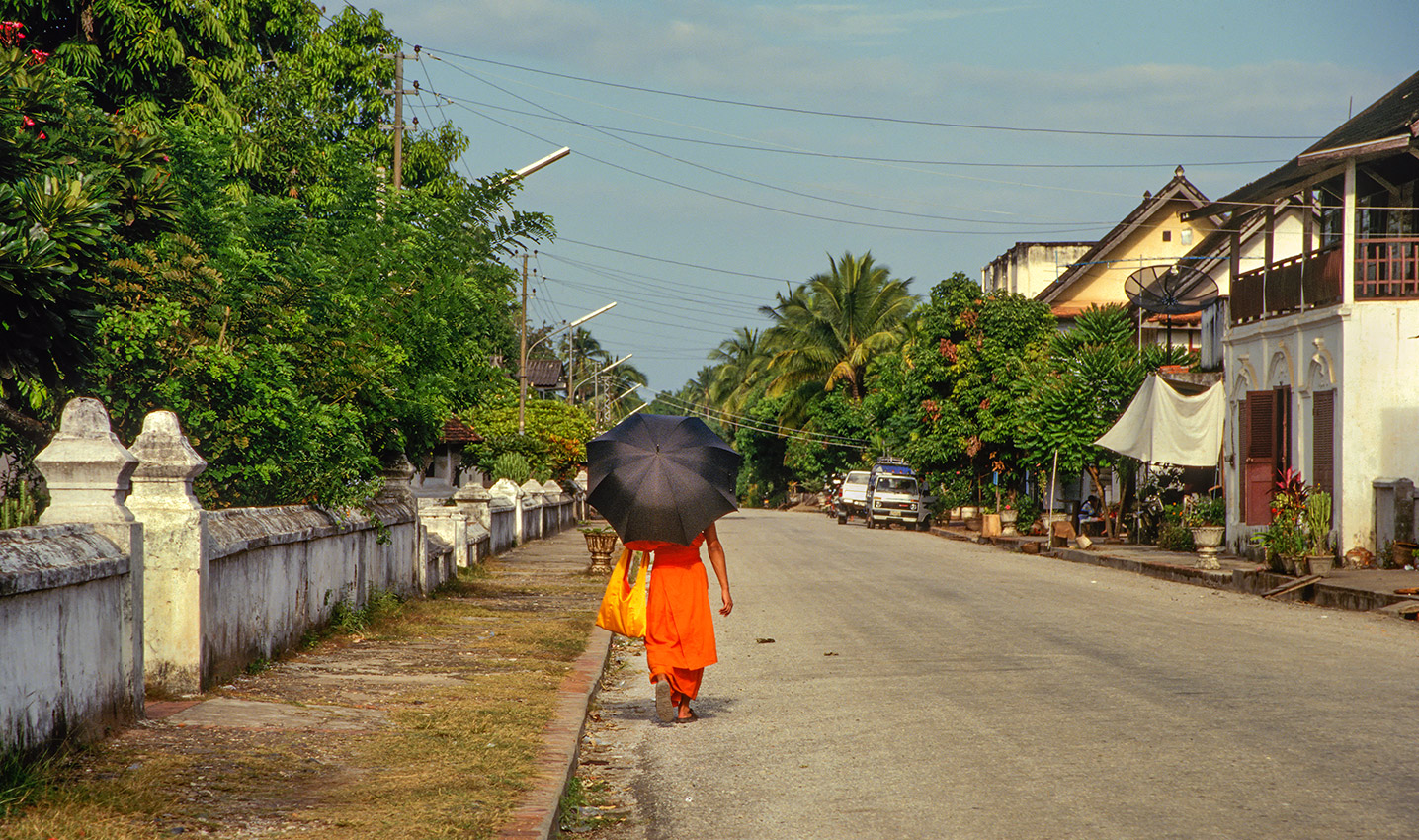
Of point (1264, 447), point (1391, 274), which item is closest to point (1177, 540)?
point (1264, 447)

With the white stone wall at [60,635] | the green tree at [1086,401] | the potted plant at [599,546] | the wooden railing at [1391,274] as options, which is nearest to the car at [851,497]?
the green tree at [1086,401]

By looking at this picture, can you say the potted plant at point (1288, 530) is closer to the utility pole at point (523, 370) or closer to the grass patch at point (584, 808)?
Answer: the grass patch at point (584, 808)

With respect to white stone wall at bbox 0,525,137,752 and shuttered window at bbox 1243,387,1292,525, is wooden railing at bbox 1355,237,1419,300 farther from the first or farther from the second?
white stone wall at bbox 0,525,137,752

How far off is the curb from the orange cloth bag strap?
1.87ft

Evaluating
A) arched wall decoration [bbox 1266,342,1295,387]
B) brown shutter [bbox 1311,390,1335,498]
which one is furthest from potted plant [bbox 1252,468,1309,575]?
arched wall decoration [bbox 1266,342,1295,387]

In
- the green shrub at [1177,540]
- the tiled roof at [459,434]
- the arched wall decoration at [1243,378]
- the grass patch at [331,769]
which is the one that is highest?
the arched wall decoration at [1243,378]

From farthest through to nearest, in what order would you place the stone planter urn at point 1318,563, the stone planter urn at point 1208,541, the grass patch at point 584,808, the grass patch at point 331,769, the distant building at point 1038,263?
the distant building at point 1038,263, the stone planter urn at point 1208,541, the stone planter urn at point 1318,563, the grass patch at point 584,808, the grass patch at point 331,769

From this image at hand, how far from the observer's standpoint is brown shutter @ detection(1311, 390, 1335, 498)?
22.1 metres

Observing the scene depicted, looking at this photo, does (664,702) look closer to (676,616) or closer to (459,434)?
(676,616)

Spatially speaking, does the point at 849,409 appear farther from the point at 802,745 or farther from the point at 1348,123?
the point at 802,745

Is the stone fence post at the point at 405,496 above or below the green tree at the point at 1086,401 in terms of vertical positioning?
below

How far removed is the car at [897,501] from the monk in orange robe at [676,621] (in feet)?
125

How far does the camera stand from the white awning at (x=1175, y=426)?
2731cm

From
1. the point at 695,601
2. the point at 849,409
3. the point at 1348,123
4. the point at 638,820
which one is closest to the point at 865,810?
the point at 638,820
